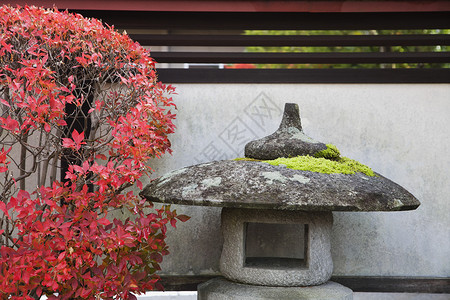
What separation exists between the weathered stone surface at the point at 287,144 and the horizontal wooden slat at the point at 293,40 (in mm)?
1112

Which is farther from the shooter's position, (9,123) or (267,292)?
(267,292)

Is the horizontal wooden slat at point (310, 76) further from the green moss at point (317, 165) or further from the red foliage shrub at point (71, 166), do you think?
the green moss at point (317, 165)

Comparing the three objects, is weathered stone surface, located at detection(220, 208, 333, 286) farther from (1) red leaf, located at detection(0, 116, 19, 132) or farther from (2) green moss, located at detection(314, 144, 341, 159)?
(1) red leaf, located at detection(0, 116, 19, 132)

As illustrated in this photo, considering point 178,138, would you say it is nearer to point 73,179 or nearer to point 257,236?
point 257,236

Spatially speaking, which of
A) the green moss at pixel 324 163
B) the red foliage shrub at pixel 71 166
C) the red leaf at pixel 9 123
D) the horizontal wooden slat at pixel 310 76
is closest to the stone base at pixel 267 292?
the red foliage shrub at pixel 71 166

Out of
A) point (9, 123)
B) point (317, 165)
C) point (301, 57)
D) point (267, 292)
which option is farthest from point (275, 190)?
point (301, 57)

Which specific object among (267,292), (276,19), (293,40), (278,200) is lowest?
(267,292)

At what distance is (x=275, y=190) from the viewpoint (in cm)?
332

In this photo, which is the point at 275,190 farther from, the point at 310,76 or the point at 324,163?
the point at 310,76

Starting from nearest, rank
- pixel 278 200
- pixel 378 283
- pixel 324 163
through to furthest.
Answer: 1. pixel 278 200
2. pixel 324 163
3. pixel 378 283

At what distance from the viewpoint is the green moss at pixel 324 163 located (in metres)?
3.59

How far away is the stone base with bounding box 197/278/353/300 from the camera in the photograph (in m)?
3.52

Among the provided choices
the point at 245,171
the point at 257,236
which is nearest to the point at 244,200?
the point at 245,171

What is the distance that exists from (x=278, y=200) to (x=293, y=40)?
6.88ft
